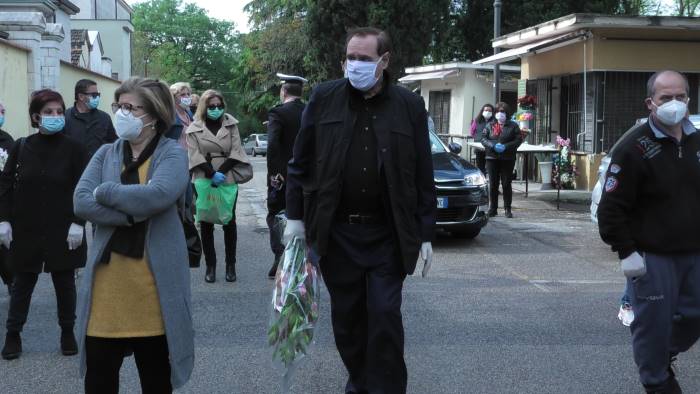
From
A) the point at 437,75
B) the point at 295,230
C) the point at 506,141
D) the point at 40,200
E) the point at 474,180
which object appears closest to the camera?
the point at 295,230

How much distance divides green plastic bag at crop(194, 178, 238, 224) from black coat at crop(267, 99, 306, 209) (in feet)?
1.53

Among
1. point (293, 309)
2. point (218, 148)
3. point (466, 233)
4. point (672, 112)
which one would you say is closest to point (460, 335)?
point (293, 309)

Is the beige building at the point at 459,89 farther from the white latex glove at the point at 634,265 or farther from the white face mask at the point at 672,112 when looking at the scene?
the white latex glove at the point at 634,265

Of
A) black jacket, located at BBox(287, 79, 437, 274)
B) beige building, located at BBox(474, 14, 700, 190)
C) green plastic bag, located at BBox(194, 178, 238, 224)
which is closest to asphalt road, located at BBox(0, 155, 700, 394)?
green plastic bag, located at BBox(194, 178, 238, 224)

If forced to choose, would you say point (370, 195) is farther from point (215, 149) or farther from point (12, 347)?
point (215, 149)

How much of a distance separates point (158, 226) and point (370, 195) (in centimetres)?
107

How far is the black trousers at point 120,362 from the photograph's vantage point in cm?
392

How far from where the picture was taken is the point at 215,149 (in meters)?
8.57

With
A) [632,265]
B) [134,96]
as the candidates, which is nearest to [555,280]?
[632,265]

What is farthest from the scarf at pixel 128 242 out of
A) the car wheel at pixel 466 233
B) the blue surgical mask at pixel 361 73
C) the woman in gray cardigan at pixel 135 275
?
the car wheel at pixel 466 233

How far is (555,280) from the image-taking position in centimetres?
898

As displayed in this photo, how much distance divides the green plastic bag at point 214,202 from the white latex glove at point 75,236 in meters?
2.75

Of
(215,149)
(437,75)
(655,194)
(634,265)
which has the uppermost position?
(437,75)

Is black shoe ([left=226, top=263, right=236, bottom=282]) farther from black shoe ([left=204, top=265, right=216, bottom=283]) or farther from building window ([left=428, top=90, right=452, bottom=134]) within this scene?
building window ([left=428, top=90, right=452, bottom=134])
